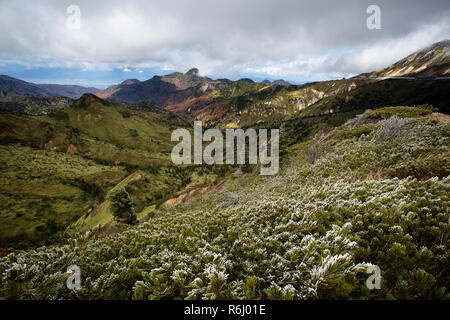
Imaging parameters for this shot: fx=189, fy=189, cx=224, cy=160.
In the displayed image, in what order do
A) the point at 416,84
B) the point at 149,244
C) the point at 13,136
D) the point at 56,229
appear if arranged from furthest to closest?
the point at 416,84
the point at 13,136
the point at 56,229
the point at 149,244

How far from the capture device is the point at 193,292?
10.7 feet

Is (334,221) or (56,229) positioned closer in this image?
(334,221)

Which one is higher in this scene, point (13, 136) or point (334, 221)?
point (13, 136)

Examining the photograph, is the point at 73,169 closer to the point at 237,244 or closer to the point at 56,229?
the point at 56,229

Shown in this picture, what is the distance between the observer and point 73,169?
5012 inches

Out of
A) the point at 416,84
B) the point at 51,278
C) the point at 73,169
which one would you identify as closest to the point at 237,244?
the point at 51,278

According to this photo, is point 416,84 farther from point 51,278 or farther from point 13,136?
point 13,136

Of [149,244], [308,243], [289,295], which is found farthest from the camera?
[149,244]

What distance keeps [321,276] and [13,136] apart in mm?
232701

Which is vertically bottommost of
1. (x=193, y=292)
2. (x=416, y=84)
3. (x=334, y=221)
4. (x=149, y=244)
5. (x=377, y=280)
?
(x=149, y=244)

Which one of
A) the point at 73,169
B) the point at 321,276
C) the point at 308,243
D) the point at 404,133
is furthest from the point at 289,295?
the point at 73,169

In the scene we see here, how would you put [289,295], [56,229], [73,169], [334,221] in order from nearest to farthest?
[289,295]
[334,221]
[56,229]
[73,169]

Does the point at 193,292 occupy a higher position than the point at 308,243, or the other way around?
the point at 308,243

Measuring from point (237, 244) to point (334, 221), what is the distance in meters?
2.86
